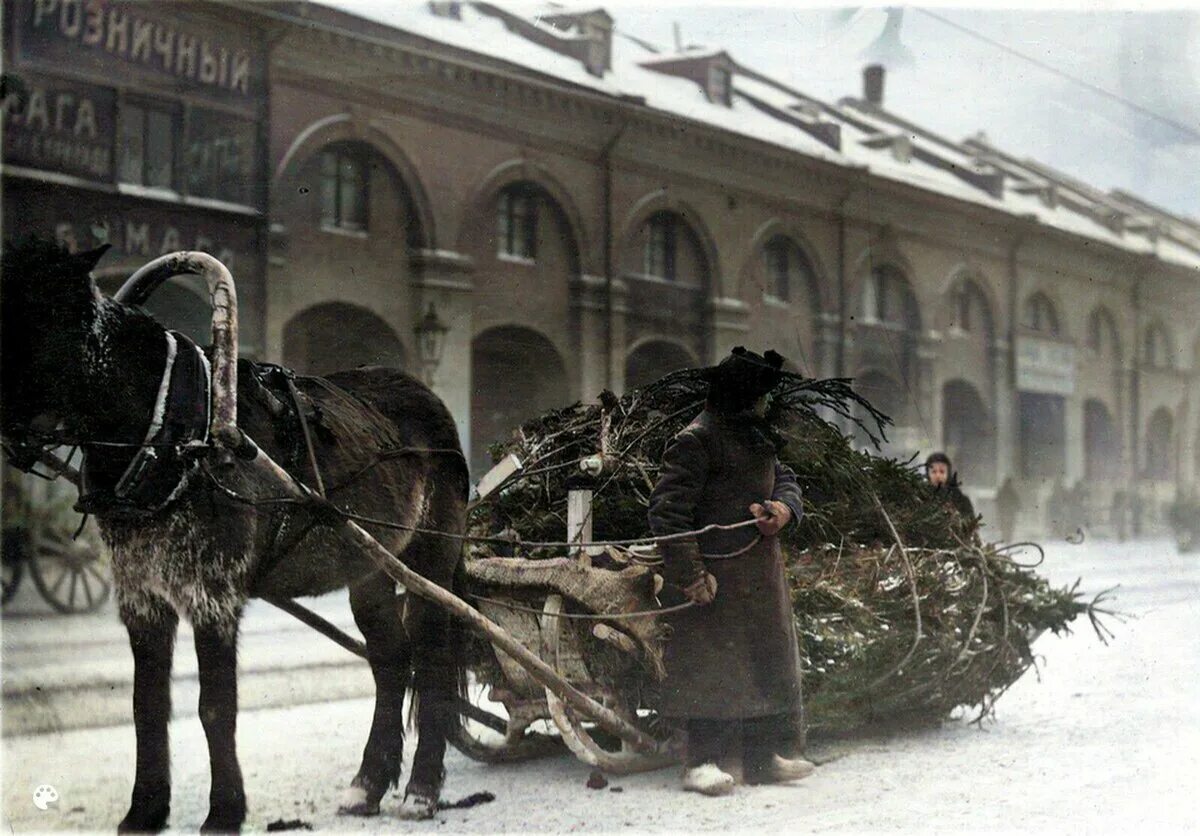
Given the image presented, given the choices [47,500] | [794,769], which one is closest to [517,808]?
[794,769]

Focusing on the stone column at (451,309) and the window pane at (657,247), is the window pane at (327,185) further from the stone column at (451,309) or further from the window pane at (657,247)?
the window pane at (657,247)

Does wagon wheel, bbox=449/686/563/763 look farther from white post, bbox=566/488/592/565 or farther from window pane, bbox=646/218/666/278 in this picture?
window pane, bbox=646/218/666/278

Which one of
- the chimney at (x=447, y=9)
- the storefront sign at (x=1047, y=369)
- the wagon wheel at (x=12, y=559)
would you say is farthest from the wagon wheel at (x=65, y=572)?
the storefront sign at (x=1047, y=369)

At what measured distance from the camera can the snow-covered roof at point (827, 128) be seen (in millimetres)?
4730

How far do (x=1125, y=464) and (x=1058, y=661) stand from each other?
0.92 metres

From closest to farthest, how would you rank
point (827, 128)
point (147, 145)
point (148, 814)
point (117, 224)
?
point (148, 814) → point (117, 224) → point (147, 145) → point (827, 128)

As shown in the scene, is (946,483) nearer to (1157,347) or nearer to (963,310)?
(963,310)

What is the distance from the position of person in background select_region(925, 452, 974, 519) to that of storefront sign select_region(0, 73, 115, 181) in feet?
11.1

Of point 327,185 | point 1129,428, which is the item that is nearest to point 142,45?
point 327,185

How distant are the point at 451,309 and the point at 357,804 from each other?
5.92 ft

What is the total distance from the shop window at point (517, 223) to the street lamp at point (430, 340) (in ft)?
1.36

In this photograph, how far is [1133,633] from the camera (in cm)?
501

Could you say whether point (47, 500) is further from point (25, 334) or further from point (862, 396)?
point (862, 396)

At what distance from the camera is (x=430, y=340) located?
4.55 meters
